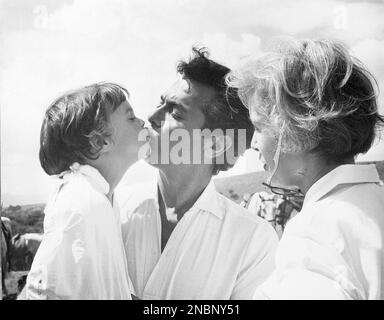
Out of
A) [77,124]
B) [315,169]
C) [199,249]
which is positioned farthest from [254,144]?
[77,124]

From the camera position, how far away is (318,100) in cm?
287

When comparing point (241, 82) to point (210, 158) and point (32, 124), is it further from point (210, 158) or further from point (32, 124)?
point (32, 124)

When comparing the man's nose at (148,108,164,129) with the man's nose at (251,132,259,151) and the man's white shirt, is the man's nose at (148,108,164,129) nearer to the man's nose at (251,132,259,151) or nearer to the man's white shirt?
the man's white shirt

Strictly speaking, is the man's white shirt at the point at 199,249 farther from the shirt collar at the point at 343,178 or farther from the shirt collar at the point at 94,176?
the shirt collar at the point at 343,178

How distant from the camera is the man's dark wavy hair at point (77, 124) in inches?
123

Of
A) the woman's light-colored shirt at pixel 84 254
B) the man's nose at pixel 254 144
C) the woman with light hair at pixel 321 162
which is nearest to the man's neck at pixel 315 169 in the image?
the woman with light hair at pixel 321 162

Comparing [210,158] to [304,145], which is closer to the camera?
[304,145]

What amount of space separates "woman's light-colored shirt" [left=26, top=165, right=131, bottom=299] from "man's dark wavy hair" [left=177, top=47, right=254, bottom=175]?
0.58m

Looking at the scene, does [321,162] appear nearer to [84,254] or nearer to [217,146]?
[217,146]

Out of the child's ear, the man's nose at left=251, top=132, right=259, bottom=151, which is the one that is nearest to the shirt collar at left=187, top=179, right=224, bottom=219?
the man's nose at left=251, top=132, right=259, bottom=151

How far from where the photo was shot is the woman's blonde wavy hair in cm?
286

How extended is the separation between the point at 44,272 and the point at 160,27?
4.32 ft
